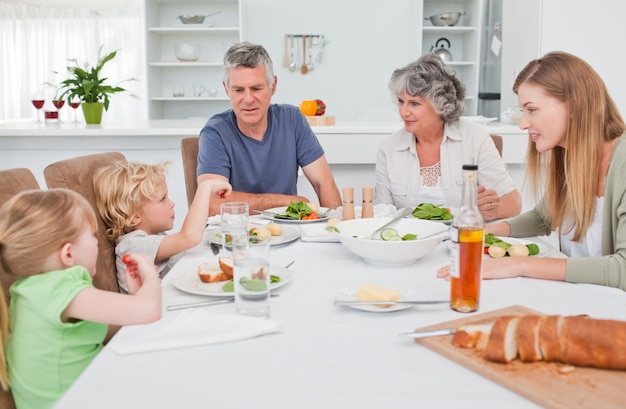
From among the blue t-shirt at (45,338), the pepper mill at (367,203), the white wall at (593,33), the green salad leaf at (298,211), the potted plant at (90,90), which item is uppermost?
the white wall at (593,33)

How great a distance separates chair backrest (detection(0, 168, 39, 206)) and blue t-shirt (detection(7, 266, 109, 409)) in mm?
304

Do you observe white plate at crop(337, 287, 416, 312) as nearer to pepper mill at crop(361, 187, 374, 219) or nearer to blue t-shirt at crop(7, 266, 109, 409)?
blue t-shirt at crop(7, 266, 109, 409)

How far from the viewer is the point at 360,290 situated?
118 centimetres

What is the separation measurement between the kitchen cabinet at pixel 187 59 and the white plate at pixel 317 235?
4.73 m

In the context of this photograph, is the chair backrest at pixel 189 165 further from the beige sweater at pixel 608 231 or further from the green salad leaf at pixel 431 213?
the beige sweater at pixel 608 231

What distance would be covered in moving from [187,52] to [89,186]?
4.85m

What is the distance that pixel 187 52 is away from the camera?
6.37 metres

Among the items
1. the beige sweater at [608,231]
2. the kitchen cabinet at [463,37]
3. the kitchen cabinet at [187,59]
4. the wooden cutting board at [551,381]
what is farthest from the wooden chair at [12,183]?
the kitchen cabinet at [463,37]

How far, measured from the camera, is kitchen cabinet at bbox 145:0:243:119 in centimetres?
634

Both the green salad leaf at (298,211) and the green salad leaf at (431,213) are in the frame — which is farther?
the green salad leaf at (298,211)

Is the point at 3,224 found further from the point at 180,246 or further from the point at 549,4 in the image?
the point at 549,4

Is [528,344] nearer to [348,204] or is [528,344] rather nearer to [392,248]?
[392,248]

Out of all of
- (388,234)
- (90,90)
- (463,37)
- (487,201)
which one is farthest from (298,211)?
(463,37)

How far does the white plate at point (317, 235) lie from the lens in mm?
1764
